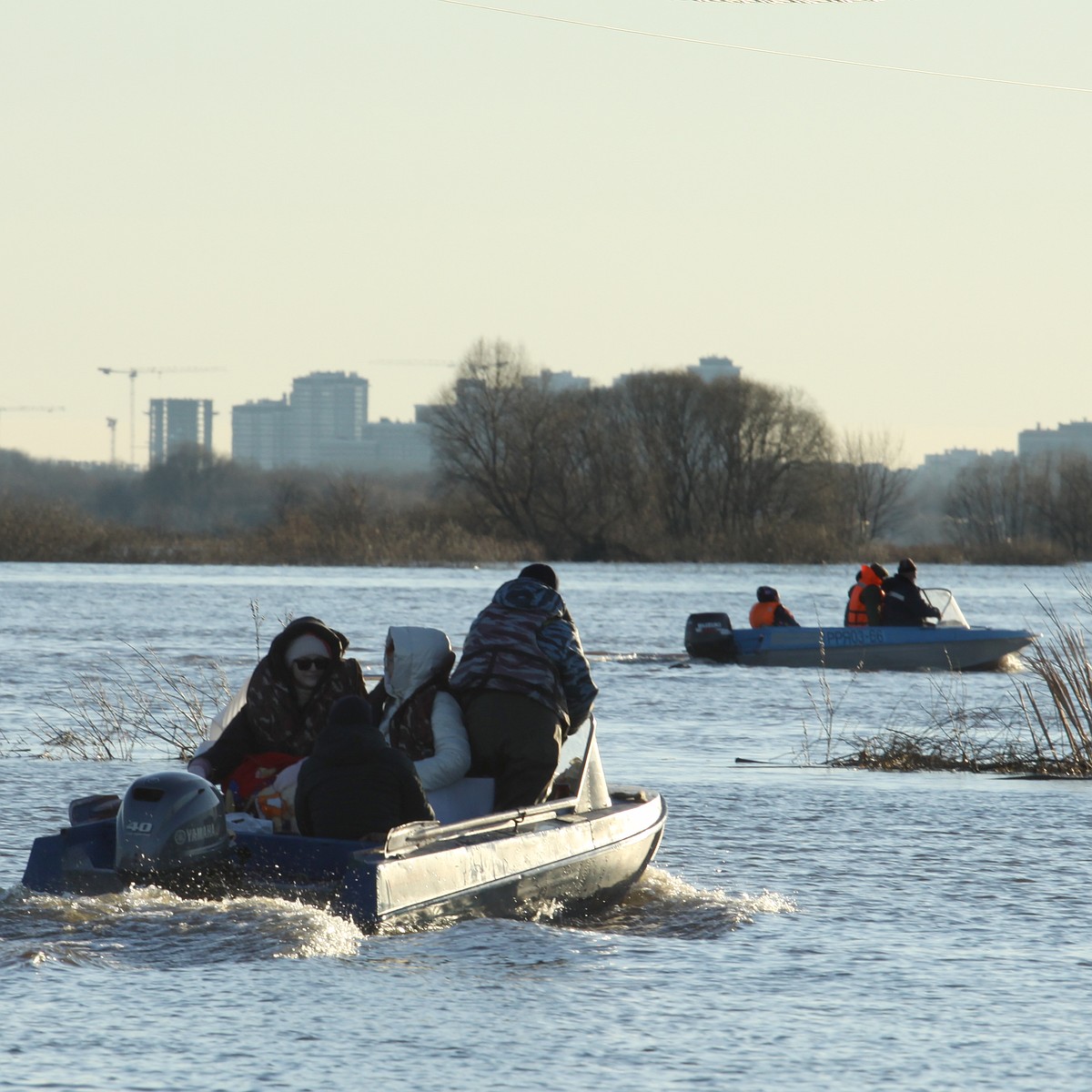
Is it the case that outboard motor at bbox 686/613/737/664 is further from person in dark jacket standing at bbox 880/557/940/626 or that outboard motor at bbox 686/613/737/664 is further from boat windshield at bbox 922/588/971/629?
boat windshield at bbox 922/588/971/629

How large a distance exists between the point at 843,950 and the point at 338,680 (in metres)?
2.77

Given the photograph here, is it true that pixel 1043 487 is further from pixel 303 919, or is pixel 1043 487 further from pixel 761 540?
pixel 303 919

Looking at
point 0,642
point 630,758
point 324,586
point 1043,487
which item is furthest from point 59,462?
point 630,758

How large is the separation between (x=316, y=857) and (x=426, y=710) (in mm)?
1231

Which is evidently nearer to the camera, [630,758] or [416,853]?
[416,853]

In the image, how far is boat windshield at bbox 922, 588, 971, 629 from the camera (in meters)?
27.2

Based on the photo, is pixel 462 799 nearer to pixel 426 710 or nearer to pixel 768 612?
pixel 426 710

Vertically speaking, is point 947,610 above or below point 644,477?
below

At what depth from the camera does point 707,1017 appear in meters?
7.47

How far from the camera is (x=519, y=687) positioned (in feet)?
30.1

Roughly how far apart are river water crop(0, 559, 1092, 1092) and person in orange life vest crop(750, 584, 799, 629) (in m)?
11.9

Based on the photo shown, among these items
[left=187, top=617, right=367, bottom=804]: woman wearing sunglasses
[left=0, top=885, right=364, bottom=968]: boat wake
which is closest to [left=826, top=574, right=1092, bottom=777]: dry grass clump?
[left=187, top=617, right=367, bottom=804]: woman wearing sunglasses

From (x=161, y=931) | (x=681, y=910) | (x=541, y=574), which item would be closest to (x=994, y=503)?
(x=541, y=574)

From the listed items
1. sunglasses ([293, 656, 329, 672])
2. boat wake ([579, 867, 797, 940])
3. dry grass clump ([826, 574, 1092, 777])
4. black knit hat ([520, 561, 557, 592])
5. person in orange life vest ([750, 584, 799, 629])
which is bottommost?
boat wake ([579, 867, 797, 940])
